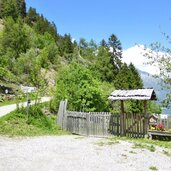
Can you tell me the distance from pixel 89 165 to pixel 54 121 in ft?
49.7

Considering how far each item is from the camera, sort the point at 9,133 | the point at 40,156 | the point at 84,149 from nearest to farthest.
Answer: the point at 40,156, the point at 84,149, the point at 9,133

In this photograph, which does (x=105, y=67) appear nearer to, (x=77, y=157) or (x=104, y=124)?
(x=104, y=124)

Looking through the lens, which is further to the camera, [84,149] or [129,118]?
[129,118]

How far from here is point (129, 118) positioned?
74.2 ft

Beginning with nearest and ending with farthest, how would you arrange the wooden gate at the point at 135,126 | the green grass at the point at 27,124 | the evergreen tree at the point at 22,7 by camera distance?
the green grass at the point at 27,124
the wooden gate at the point at 135,126
the evergreen tree at the point at 22,7

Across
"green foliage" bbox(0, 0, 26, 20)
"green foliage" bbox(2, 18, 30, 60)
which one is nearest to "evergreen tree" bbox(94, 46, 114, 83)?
"green foliage" bbox(2, 18, 30, 60)

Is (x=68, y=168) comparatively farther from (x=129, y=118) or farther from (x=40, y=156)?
(x=129, y=118)

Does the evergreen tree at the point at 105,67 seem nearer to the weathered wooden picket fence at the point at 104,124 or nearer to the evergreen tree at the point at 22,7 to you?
the weathered wooden picket fence at the point at 104,124

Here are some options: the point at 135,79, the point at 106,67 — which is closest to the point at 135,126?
the point at 135,79

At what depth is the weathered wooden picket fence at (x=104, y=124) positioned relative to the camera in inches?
874

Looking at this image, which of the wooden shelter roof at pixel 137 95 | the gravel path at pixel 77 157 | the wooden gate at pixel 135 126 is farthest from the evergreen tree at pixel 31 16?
the gravel path at pixel 77 157

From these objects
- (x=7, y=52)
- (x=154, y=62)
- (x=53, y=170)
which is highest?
(x=7, y=52)

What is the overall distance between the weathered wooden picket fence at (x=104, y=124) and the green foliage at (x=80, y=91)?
816 centimetres

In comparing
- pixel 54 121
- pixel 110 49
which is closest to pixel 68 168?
pixel 54 121
